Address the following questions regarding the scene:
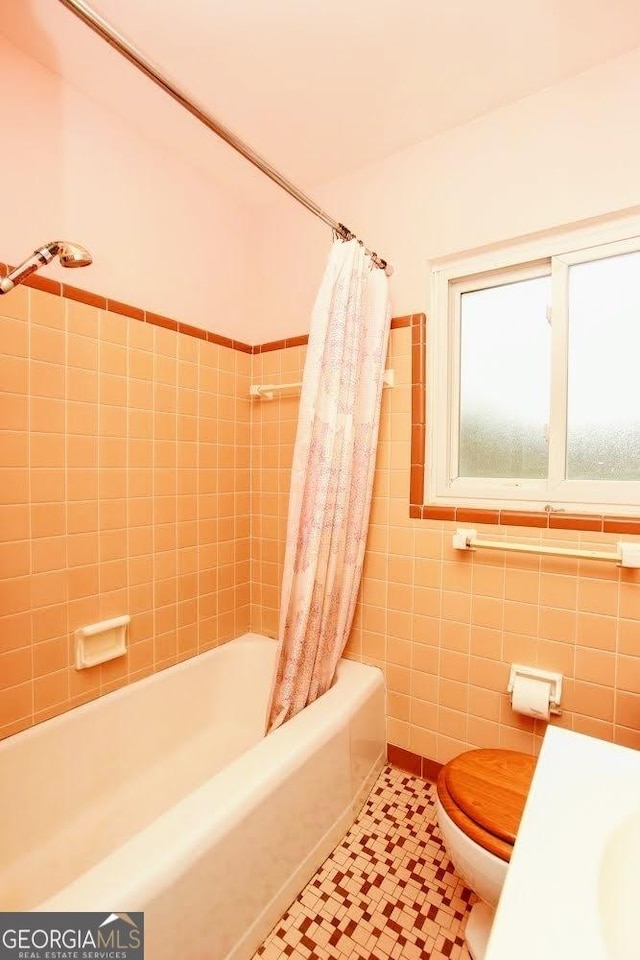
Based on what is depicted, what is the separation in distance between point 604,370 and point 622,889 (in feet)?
4.42

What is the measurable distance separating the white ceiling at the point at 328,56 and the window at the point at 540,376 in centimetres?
50

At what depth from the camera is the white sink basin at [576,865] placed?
442 mm

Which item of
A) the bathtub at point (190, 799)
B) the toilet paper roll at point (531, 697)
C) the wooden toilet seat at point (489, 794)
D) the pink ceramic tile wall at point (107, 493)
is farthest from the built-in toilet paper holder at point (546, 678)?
the pink ceramic tile wall at point (107, 493)

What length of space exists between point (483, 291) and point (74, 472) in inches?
61.9

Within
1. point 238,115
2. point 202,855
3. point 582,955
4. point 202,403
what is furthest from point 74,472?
point 582,955

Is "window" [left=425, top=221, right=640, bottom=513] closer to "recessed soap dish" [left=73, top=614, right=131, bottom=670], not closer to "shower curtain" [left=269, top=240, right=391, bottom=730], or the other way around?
"shower curtain" [left=269, top=240, right=391, bottom=730]

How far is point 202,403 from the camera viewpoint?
1.85 meters

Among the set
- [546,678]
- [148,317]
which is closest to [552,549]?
[546,678]

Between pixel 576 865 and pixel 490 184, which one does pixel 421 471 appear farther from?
pixel 576 865

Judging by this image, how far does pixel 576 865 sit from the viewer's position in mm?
528

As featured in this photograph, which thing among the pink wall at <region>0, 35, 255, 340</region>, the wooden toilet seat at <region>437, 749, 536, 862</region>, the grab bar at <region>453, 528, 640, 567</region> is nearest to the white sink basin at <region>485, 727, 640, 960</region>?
the wooden toilet seat at <region>437, 749, 536, 862</region>

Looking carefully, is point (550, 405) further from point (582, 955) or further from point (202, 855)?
point (202, 855)

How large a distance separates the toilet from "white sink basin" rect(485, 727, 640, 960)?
0.40 metres

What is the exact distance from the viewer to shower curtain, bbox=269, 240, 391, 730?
58.7 inches
